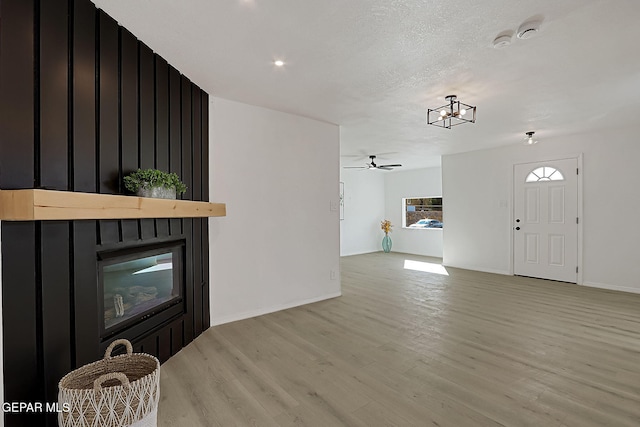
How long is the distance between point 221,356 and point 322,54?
2.62 meters

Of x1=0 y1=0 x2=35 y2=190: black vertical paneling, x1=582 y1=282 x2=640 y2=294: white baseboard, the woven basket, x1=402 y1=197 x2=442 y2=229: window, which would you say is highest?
x1=0 y1=0 x2=35 y2=190: black vertical paneling

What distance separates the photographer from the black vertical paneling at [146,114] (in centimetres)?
232

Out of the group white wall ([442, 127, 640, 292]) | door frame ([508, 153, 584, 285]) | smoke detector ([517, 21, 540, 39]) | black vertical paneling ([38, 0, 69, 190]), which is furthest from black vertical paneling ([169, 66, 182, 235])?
door frame ([508, 153, 584, 285])

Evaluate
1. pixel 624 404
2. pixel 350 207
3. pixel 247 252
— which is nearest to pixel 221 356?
pixel 247 252

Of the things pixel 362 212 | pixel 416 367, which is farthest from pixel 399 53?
pixel 362 212

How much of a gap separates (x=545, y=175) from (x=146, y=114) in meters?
6.18

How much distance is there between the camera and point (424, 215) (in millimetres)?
8977

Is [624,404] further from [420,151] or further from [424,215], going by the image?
[424,215]

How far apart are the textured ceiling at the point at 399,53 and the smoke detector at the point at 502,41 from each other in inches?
1.8

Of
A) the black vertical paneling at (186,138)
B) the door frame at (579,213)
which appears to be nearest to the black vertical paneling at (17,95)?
the black vertical paneling at (186,138)

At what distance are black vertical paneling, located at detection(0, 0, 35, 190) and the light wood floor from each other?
1572mm

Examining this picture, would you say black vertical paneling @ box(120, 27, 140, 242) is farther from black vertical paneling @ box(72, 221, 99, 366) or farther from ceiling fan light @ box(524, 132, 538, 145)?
ceiling fan light @ box(524, 132, 538, 145)

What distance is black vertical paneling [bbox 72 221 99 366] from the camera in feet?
5.85

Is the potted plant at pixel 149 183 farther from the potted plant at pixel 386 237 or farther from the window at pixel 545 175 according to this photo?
the potted plant at pixel 386 237
